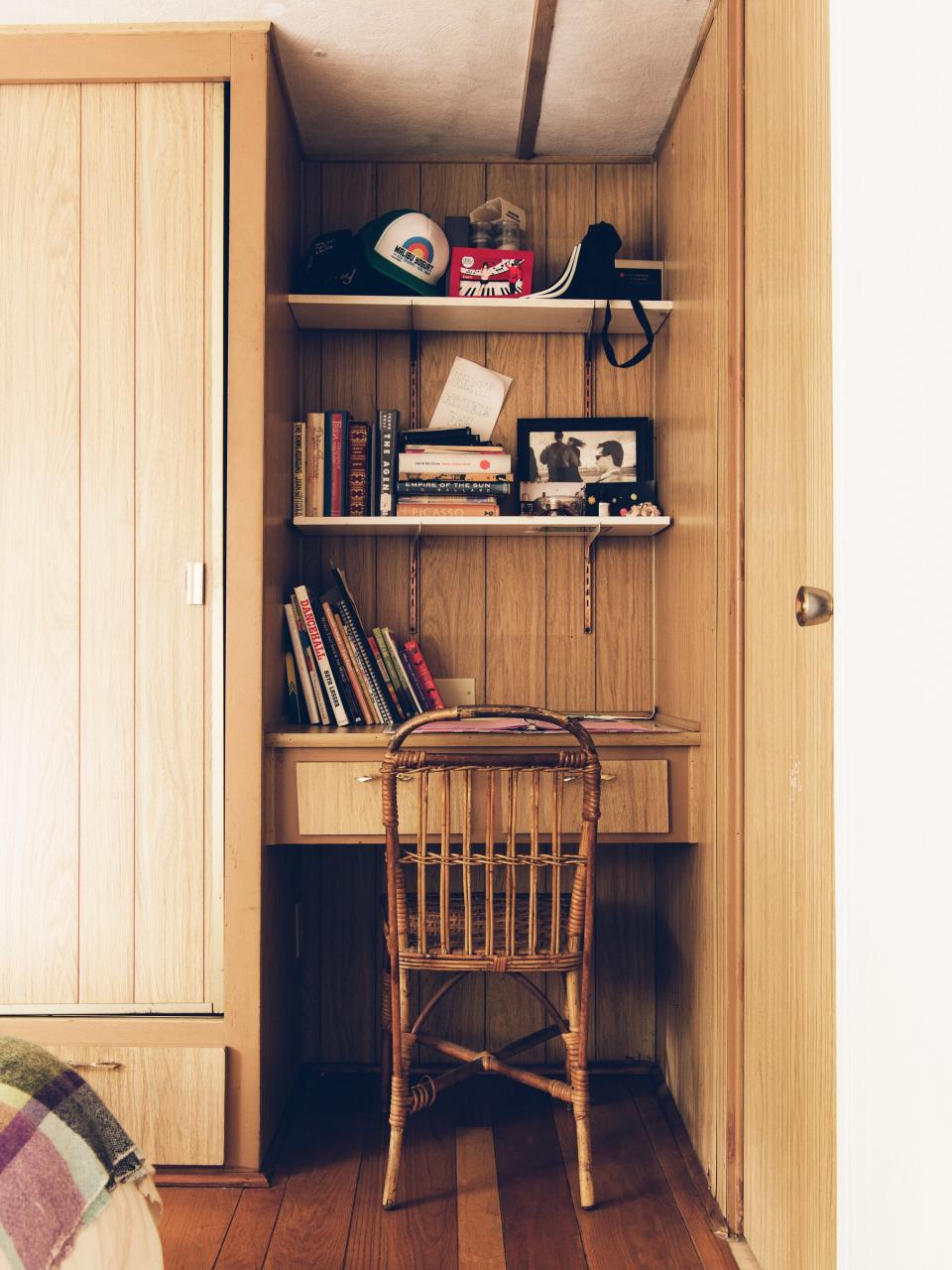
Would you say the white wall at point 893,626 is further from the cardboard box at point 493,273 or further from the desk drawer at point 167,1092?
the cardboard box at point 493,273

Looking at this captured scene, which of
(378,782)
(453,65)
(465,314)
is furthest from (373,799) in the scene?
(453,65)

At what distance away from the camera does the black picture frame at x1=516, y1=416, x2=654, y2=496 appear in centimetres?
257

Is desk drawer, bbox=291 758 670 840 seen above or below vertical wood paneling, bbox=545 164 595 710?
below

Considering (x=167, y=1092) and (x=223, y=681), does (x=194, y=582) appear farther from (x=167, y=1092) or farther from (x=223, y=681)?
(x=167, y=1092)

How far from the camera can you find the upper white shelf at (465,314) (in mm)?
2338

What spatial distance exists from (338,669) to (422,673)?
0.22 metres

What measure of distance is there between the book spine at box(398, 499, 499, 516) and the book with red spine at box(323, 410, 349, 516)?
0.16m

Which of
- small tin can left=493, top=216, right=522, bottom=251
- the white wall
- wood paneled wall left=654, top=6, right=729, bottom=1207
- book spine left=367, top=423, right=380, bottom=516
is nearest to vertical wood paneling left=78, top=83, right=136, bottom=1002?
book spine left=367, top=423, right=380, bottom=516

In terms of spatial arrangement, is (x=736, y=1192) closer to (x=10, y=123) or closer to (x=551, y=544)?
(x=551, y=544)

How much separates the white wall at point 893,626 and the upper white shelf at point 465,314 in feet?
5.20

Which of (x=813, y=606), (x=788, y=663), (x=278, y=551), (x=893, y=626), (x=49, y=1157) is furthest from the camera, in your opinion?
(x=278, y=551)

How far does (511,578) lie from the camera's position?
2.59m

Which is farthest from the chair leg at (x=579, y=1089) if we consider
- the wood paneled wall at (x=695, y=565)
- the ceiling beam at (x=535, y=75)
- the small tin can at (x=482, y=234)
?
the ceiling beam at (x=535, y=75)

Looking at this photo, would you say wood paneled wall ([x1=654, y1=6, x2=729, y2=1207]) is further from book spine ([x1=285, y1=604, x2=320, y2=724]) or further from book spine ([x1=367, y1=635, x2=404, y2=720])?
book spine ([x1=285, y1=604, x2=320, y2=724])
